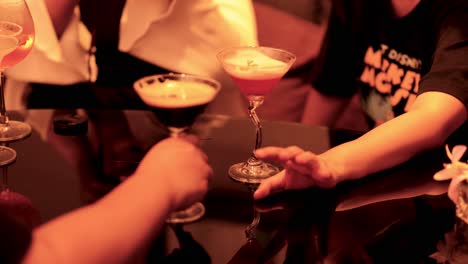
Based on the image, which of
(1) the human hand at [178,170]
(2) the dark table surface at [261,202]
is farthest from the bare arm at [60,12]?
(1) the human hand at [178,170]

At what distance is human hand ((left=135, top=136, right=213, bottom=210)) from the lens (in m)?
0.90

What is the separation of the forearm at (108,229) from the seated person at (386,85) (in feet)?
0.77

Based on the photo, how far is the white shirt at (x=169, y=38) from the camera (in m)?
1.82

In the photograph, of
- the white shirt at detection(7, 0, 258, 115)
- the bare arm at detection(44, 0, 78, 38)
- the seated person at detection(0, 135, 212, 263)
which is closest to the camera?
the seated person at detection(0, 135, 212, 263)

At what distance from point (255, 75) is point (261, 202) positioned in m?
0.22

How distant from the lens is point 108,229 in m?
0.80

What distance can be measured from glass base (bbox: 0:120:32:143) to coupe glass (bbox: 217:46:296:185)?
0.43m

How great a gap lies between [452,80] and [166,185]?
68 cm

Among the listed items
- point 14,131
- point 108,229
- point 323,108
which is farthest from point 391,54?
point 108,229

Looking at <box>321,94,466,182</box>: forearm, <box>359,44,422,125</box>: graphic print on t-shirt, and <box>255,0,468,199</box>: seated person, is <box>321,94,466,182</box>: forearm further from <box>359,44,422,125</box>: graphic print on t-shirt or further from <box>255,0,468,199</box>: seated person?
<box>359,44,422,125</box>: graphic print on t-shirt

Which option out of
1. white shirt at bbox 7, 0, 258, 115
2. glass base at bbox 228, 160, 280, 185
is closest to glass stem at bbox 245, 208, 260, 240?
glass base at bbox 228, 160, 280, 185

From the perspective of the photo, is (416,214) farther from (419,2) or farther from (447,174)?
(419,2)

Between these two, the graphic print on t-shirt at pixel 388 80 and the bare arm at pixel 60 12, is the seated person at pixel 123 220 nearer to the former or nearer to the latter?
the graphic print on t-shirt at pixel 388 80

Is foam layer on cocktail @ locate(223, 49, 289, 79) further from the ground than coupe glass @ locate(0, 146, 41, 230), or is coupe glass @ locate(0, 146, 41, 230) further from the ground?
foam layer on cocktail @ locate(223, 49, 289, 79)
